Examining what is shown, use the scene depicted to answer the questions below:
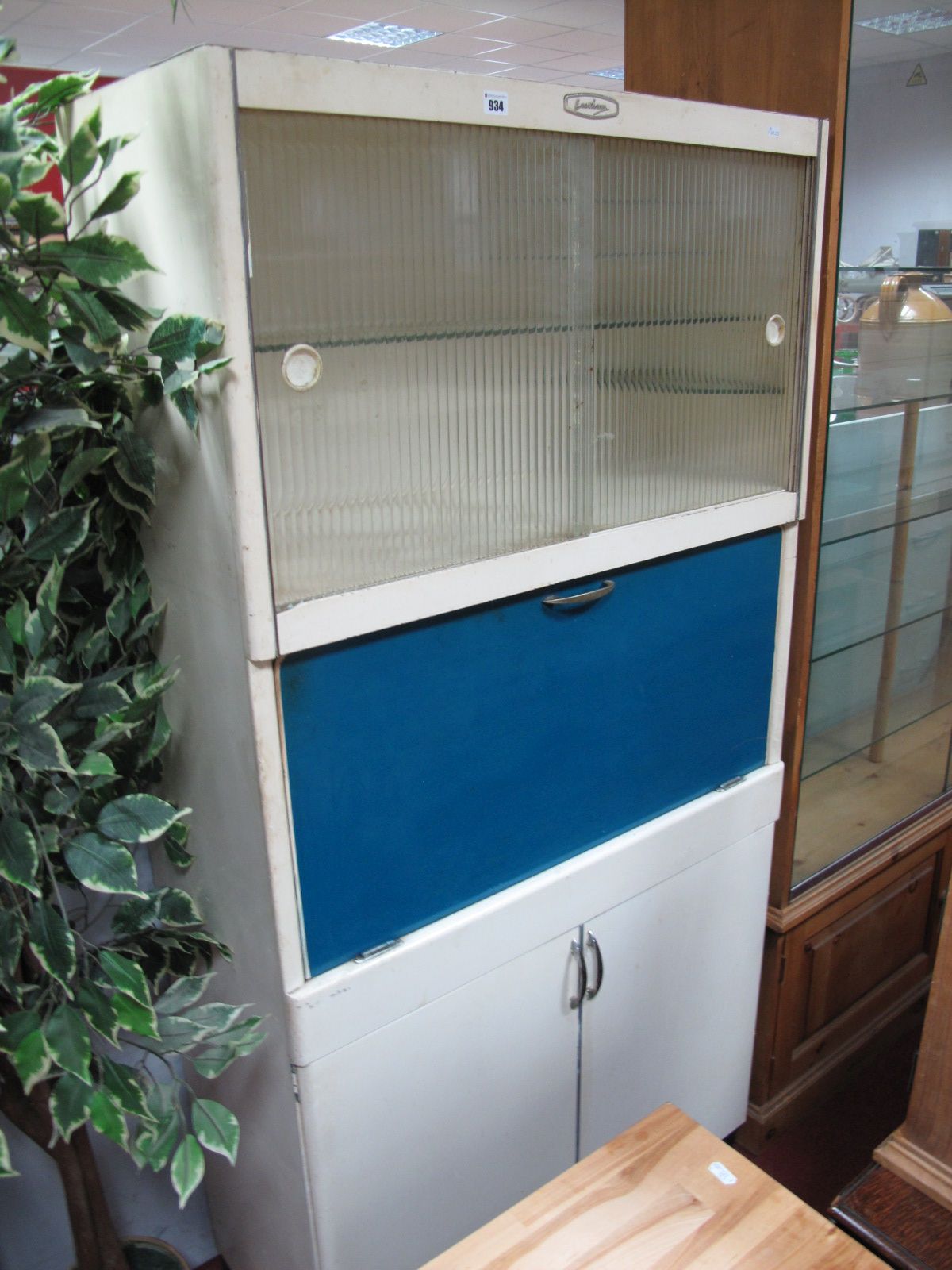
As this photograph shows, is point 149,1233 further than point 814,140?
Yes

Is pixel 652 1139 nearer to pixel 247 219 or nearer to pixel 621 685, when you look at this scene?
pixel 621 685

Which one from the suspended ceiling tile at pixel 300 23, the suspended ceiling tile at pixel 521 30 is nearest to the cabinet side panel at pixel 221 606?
the suspended ceiling tile at pixel 300 23

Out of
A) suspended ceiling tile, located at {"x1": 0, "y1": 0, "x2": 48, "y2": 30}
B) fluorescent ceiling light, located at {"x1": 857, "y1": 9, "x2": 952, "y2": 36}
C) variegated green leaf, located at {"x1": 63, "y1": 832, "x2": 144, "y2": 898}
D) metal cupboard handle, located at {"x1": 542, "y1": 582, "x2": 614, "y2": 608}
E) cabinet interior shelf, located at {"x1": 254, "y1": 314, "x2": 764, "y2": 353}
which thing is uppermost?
suspended ceiling tile, located at {"x1": 0, "y1": 0, "x2": 48, "y2": 30}

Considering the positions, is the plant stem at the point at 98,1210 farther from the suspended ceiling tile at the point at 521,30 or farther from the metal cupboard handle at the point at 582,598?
the suspended ceiling tile at the point at 521,30

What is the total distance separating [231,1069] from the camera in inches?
59.1

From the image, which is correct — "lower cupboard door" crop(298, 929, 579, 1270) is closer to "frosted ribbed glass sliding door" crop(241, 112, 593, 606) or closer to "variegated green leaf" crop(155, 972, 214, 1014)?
"variegated green leaf" crop(155, 972, 214, 1014)

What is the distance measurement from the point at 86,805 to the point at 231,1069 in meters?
0.54

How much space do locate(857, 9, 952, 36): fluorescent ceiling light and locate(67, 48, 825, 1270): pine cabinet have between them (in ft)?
0.95

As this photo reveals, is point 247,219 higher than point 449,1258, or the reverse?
point 247,219

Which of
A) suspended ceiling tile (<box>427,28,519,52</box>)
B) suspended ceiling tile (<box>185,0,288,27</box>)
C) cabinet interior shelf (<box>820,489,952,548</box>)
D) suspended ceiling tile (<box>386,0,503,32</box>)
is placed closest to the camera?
cabinet interior shelf (<box>820,489,952,548</box>)

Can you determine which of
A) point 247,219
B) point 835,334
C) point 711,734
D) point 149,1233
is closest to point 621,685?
point 711,734

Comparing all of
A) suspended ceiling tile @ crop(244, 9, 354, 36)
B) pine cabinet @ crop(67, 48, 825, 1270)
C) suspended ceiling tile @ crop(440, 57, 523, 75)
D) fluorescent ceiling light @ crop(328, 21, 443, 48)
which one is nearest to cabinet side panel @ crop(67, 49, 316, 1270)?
pine cabinet @ crop(67, 48, 825, 1270)

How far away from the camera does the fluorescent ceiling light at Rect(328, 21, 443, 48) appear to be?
6805mm

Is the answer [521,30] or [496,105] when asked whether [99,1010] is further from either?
[521,30]
